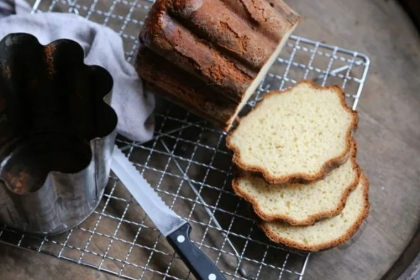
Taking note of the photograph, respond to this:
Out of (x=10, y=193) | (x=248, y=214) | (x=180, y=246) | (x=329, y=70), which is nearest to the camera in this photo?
(x=10, y=193)

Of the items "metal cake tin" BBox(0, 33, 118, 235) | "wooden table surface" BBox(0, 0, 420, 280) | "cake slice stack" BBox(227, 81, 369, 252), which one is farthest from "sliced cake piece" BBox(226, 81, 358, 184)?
"metal cake tin" BBox(0, 33, 118, 235)

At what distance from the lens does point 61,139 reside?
4.52ft

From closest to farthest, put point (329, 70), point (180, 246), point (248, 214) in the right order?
point (180, 246)
point (248, 214)
point (329, 70)

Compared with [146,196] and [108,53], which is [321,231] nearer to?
[146,196]

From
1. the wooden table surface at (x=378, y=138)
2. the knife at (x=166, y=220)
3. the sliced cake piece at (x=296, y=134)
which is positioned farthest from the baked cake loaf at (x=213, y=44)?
the wooden table surface at (x=378, y=138)

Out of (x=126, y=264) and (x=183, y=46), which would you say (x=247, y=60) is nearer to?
(x=183, y=46)

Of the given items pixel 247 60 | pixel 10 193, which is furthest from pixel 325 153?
pixel 10 193

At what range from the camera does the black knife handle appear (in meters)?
1.18

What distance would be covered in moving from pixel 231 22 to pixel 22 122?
1.47ft

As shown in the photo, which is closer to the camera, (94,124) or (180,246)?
(180,246)

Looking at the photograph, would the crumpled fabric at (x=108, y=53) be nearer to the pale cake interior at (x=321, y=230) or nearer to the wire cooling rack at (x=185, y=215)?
the wire cooling rack at (x=185, y=215)

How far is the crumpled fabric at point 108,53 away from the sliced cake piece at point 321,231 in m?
0.31

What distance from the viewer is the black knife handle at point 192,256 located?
1182 millimetres

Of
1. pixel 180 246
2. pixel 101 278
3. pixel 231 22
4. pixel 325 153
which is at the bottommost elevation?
pixel 101 278
